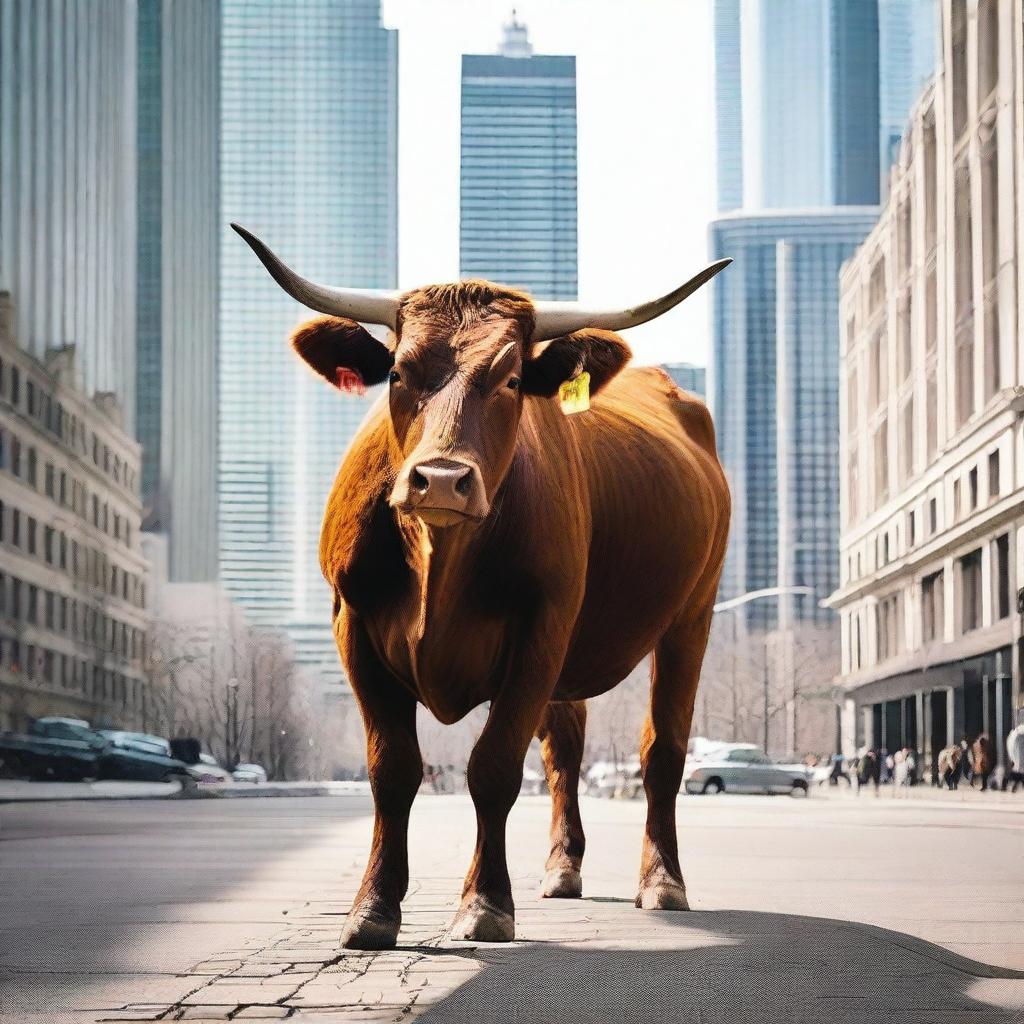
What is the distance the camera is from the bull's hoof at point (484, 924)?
23.6ft

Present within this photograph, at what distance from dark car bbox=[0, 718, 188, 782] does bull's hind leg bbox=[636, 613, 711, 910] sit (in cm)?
4365

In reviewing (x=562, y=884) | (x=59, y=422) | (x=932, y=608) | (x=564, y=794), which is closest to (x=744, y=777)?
(x=932, y=608)

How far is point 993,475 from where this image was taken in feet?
191

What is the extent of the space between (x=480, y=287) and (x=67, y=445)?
236ft

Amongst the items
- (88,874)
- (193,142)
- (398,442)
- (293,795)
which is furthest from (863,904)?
(193,142)

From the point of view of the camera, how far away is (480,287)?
7391mm

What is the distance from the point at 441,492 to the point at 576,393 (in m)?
1.39

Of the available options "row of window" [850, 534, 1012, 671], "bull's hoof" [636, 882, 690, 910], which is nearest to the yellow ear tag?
"bull's hoof" [636, 882, 690, 910]

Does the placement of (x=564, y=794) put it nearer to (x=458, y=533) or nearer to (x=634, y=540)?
(x=634, y=540)

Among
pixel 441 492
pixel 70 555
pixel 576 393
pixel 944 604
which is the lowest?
pixel 441 492

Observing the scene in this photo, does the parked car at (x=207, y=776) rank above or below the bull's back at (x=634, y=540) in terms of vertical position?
below

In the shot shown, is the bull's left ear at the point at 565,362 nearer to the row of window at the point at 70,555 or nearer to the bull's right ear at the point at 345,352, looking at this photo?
the bull's right ear at the point at 345,352

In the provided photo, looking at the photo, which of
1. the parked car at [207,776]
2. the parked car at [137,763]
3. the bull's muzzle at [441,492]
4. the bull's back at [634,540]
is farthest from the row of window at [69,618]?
the bull's muzzle at [441,492]

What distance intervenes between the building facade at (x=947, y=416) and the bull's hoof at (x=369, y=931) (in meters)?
47.8
